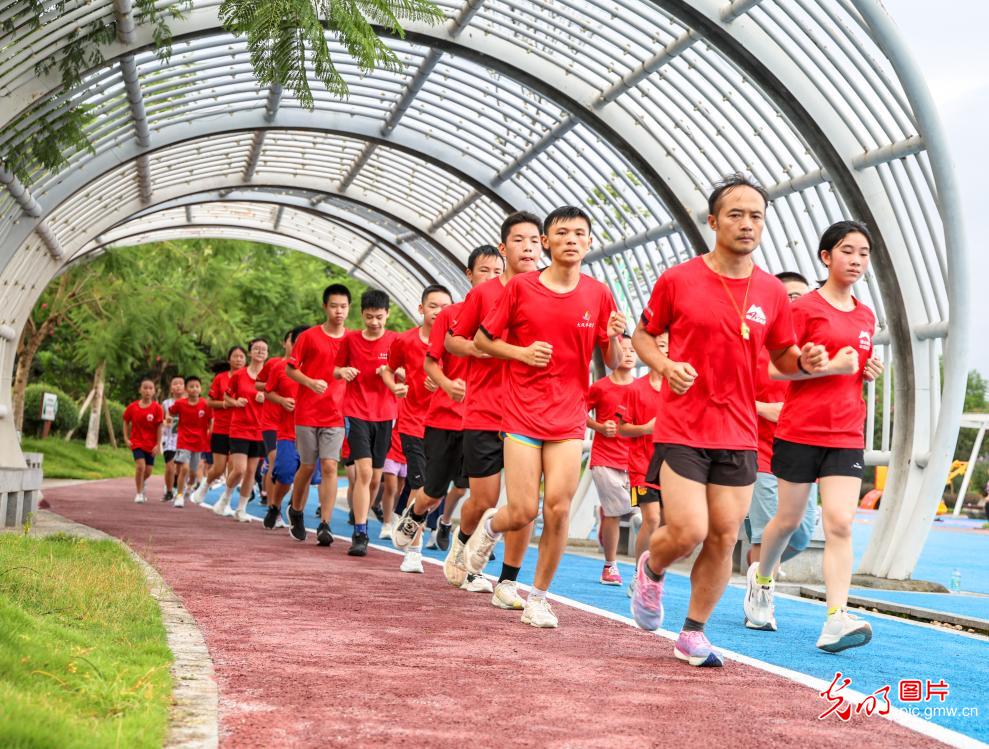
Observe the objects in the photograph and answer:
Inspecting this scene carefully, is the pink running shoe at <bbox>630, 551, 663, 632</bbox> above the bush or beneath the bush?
beneath

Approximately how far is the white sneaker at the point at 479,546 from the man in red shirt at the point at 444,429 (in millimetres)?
476

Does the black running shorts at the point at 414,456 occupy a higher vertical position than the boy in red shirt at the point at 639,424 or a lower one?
lower

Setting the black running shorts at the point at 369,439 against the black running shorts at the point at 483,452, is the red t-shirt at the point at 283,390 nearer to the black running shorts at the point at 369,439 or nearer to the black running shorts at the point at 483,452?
the black running shorts at the point at 369,439

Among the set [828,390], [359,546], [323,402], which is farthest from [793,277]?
[323,402]

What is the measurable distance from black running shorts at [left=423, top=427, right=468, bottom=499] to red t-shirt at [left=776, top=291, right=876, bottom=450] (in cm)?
322

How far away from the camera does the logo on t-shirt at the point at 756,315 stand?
5965 millimetres

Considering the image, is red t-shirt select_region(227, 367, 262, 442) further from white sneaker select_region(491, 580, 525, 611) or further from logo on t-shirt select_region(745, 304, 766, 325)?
logo on t-shirt select_region(745, 304, 766, 325)

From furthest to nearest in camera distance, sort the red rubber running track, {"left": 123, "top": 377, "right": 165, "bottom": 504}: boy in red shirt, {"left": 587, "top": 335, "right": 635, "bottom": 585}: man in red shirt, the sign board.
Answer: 1. the sign board
2. {"left": 123, "top": 377, "right": 165, "bottom": 504}: boy in red shirt
3. {"left": 587, "top": 335, "right": 635, "bottom": 585}: man in red shirt
4. the red rubber running track

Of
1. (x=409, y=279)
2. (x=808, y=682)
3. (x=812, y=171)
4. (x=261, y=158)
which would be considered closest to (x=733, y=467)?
(x=808, y=682)

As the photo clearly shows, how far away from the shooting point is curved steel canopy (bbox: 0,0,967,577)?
41.7 ft

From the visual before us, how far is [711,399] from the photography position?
5867 mm

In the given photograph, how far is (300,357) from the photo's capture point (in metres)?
12.4

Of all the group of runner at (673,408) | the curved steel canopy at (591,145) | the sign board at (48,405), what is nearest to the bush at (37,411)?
the sign board at (48,405)

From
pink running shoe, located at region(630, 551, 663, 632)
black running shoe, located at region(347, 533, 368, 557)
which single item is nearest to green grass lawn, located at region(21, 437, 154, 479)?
black running shoe, located at region(347, 533, 368, 557)
